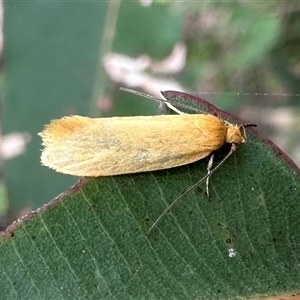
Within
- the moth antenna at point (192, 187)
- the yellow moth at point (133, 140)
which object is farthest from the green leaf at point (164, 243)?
the yellow moth at point (133, 140)

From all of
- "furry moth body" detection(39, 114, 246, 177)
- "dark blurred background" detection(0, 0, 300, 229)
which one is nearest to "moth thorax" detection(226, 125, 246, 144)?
"furry moth body" detection(39, 114, 246, 177)

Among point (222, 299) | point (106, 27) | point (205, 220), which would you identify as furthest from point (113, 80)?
point (222, 299)

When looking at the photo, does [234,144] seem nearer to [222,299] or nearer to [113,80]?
[222,299]

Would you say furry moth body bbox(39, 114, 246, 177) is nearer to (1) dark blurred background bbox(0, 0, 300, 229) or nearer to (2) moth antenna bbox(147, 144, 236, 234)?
(2) moth antenna bbox(147, 144, 236, 234)

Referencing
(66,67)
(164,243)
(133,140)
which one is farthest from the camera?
(66,67)

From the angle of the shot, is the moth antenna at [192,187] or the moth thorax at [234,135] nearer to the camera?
the moth antenna at [192,187]

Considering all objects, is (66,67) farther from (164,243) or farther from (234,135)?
(164,243)

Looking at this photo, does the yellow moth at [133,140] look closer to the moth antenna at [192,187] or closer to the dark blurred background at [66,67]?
the moth antenna at [192,187]

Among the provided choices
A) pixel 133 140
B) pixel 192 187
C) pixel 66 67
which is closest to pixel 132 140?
pixel 133 140
